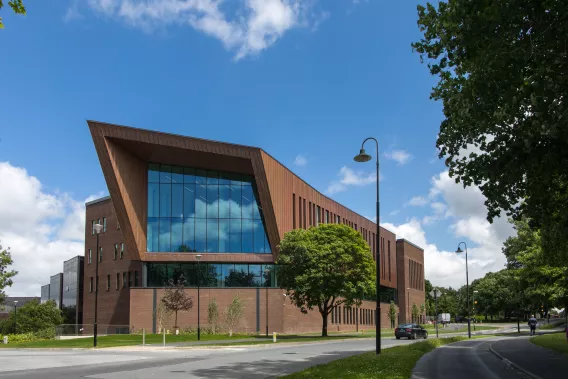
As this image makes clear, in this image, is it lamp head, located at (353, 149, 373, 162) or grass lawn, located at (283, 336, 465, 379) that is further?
lamp head, located at (353, 149, 373, 162)

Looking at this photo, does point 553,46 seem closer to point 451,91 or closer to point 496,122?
point 496,122

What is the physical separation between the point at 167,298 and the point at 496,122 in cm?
4280

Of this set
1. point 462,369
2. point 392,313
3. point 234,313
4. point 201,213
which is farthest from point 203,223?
point 392,313

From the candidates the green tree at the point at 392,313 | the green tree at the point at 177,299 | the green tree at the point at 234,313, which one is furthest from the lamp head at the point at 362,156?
the green tree at the point at 392,313

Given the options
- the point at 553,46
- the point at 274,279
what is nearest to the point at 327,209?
the point at 274,279

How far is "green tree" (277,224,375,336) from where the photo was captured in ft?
152

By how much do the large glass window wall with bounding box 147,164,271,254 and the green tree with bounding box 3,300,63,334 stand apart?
20080 millimetres

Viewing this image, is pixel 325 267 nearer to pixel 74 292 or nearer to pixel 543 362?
Result: pixel 543 362

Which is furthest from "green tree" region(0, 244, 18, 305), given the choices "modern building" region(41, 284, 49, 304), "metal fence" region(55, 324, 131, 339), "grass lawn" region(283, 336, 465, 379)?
"modern building" region(41, 284, 49, 304)

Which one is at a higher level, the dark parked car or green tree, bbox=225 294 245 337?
green tree, bbox=225 294 245 337

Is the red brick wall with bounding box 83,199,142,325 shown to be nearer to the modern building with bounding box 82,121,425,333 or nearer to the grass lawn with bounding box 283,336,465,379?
the modern building with bounding box 82,121,425,333

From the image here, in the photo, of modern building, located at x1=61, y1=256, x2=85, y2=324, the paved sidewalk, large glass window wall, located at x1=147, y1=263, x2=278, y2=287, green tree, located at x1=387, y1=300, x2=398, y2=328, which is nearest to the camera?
the paved sidewalk

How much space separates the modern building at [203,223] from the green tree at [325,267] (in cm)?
680

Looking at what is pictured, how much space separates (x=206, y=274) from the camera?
187 feet
